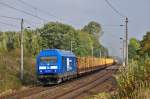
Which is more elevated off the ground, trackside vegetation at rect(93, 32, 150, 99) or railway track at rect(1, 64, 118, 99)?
trackside vegetation at rect(93, 32, 150, 99)

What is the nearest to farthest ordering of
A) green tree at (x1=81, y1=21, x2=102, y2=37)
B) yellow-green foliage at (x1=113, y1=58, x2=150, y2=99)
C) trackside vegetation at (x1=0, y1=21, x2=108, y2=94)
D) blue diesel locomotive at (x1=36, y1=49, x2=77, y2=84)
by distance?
yellow-green foliage at (x1=113, y1=58, x2=150, y2=99) < blue diesel locomotive at (x1=36, y1=49, x2=77, y2=84) < trackside vegetation at (x1=0, y1=21, x2=108, y2=94) < green tree at (x1=81, y1=21, x2=102, y2=37)

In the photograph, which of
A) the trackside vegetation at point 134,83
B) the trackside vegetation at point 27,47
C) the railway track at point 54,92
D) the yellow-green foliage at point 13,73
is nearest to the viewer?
the trackside vegetation at point 134,83

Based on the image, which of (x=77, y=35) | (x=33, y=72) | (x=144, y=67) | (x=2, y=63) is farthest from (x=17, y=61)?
(x=77, y=35)

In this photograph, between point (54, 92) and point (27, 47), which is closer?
point (54, 92)

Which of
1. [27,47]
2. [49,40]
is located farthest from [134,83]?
[49,40]

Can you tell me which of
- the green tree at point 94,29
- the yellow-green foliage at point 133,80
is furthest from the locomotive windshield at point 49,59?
the green tree at point 94,29

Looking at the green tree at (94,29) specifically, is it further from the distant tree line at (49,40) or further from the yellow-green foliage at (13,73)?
the yellow-green foliage at (13,73)

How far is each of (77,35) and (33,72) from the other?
61.5m

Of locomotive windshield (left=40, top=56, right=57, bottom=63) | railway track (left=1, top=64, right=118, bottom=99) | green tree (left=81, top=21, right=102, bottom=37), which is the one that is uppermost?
green tree (left=81, top=21, right=102, bottom=37)

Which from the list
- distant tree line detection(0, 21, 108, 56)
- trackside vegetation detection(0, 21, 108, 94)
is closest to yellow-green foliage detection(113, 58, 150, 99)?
trackside vegetation detection(0, 21, 108, 94)

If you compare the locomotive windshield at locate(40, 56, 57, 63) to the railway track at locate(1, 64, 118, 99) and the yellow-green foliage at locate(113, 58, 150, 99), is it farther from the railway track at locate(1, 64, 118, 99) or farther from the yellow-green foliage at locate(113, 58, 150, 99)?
the yellow-green foliage at locate(113, 58, 150, 99)

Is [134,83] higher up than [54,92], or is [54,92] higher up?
[134,83]

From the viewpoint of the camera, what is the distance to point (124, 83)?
16562 mm

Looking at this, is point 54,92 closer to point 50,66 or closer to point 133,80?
point 50,66
